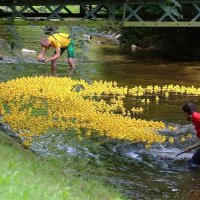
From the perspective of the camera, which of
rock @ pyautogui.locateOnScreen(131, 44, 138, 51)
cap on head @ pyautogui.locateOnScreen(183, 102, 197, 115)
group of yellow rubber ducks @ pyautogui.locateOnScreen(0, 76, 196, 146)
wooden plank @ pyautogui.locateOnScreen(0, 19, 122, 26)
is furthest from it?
rock @ pyautogui.locateOnScreen(131, 44, 138, 51)

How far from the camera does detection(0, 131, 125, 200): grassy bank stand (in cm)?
490

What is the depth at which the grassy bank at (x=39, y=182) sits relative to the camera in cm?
490

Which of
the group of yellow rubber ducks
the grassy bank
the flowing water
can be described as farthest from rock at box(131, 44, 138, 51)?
the grassy bank

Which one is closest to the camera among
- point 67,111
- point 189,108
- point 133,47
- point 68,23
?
point 189,108

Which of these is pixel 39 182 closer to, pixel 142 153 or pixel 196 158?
pixel 196 158

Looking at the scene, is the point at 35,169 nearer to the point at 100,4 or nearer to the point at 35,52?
the point at 100,4

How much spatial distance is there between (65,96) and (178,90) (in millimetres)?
4982

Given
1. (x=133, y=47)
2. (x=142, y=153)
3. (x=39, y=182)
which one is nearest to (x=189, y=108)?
(x=142, y=153)

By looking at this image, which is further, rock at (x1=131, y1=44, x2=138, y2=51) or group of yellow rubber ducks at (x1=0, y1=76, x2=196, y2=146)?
rock at (x1=131, y1=44, x2=138, y2=51)

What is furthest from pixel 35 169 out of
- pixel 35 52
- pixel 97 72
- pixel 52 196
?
pixel 35 52

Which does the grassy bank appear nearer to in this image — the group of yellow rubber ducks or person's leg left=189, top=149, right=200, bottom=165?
person's leg left=189, top=149, right=200, bottom=165

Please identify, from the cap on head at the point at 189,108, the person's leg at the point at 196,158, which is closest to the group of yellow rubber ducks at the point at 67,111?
the person's leg at the point at 196,158

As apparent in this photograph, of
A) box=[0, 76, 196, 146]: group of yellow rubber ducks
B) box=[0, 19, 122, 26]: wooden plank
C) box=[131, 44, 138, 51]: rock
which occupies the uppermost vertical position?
box=[0, 19, 122, 26]: wooden plank

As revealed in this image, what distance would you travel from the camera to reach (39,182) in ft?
20.2
